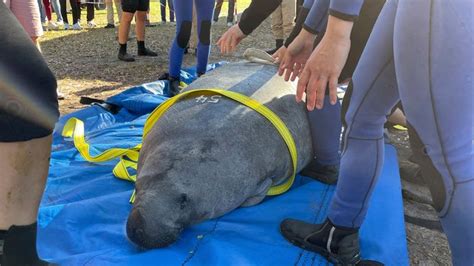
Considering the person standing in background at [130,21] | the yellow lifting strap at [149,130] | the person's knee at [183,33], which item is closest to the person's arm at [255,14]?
the yellow lifting strap at [149,130]

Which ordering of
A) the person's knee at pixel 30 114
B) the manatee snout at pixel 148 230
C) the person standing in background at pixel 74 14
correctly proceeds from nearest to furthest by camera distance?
the person's knee at pixel 30 114, the manatee snout at pixel 148 230, the person standing in background at pixel 74 14

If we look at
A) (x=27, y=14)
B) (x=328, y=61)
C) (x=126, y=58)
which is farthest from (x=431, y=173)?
(x=126, y=58)

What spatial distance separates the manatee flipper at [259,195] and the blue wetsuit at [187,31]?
2.38 metres

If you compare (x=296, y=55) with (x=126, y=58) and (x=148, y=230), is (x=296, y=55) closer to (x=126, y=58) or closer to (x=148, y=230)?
(x=148, y=230)

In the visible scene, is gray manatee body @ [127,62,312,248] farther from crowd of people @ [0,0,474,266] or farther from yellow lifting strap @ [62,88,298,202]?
crowd of people @ [0,0,474,266]

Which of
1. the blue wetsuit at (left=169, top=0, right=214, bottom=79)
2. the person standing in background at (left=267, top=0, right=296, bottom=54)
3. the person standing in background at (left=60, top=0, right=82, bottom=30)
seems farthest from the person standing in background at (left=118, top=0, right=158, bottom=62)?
the person standing in background at (left=60, top=0, right=82, bottom=30)

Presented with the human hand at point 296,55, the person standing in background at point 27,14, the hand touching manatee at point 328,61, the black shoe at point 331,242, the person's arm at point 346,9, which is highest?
the person's arm at point 346,9

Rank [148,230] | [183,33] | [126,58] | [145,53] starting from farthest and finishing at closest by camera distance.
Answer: [145,53] → [126,58] → [183,33] → [148,230]

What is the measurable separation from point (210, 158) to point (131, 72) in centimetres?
404

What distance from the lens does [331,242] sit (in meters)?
1.99

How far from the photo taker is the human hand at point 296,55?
2.33 metres

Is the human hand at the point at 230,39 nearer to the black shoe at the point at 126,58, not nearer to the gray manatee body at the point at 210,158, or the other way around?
the gray manatee body at the point at 210,158

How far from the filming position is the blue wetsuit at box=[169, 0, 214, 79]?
4414mm

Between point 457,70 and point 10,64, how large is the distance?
1.53 m
